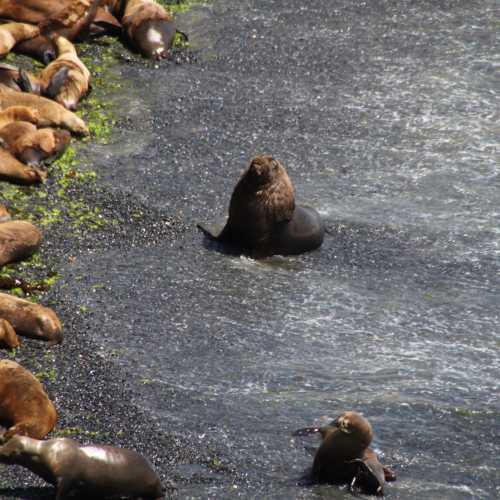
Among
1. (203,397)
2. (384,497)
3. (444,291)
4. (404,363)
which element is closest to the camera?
(384,497)

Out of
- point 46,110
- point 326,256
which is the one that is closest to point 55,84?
point 46,110

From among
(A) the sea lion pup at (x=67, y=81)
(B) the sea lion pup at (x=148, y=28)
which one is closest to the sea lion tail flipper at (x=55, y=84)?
(A) the sea lion pup at (x=67, y=81)

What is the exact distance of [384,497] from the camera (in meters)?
6.31

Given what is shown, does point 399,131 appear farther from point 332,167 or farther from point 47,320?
point 47,320

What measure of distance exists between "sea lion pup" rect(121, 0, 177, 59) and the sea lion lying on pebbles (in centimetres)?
730

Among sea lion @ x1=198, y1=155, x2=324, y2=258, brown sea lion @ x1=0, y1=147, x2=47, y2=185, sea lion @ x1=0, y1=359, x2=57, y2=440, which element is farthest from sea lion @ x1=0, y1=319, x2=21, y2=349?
brown sea lion @ x1=0, y1=147, x2=47, y2=185

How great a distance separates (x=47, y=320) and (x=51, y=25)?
571 centimetres

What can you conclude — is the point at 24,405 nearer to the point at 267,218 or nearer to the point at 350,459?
the point at 350,459

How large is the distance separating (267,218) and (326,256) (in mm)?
569

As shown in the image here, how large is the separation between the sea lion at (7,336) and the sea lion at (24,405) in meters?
0.84

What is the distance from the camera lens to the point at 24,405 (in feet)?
21.9

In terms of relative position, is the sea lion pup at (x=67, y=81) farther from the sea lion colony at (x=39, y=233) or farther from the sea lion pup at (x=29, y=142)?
the sea lion pup at (x=29, y=142)

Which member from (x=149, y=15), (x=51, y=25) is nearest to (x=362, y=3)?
(x=149, y=15)

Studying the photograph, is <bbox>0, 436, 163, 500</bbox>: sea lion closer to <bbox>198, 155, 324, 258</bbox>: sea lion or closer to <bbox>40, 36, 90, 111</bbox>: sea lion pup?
<bbox>198, 155, 324, 258</bbox>: sea lion
